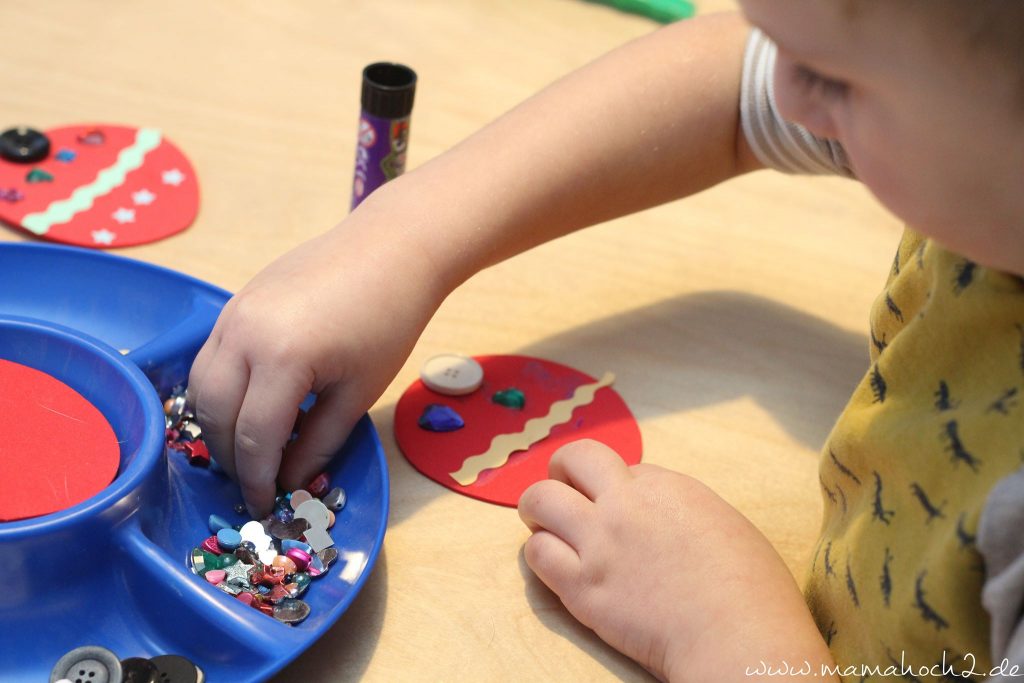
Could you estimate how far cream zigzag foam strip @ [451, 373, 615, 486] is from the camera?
643mm

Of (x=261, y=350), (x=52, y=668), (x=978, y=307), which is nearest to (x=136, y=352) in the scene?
(x=261, y=350)

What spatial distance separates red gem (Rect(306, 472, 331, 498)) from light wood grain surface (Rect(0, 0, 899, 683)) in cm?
4

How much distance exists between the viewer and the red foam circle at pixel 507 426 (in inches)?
25.1

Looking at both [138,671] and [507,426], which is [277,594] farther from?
[507,426]

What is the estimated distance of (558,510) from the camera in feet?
1.91

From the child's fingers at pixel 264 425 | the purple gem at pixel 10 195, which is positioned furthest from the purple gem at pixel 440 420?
the purple gem at pixel 10 195

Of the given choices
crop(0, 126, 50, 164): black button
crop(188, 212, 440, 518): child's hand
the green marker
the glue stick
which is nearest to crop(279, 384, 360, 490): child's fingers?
crop(188, 212, 440, 518): child's hand

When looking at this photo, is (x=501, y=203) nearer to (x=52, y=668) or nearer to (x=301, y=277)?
(x=301, y=277)

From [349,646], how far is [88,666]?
12 cm

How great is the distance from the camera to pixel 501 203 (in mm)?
693

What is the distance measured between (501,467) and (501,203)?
0.17 metres

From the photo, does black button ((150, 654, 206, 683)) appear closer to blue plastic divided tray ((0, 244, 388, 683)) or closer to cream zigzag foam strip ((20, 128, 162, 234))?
blue plastic divided tray ((0, 244, 388, 683))

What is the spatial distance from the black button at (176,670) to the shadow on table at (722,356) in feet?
0.71

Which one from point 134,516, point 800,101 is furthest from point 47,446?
point 800,101
